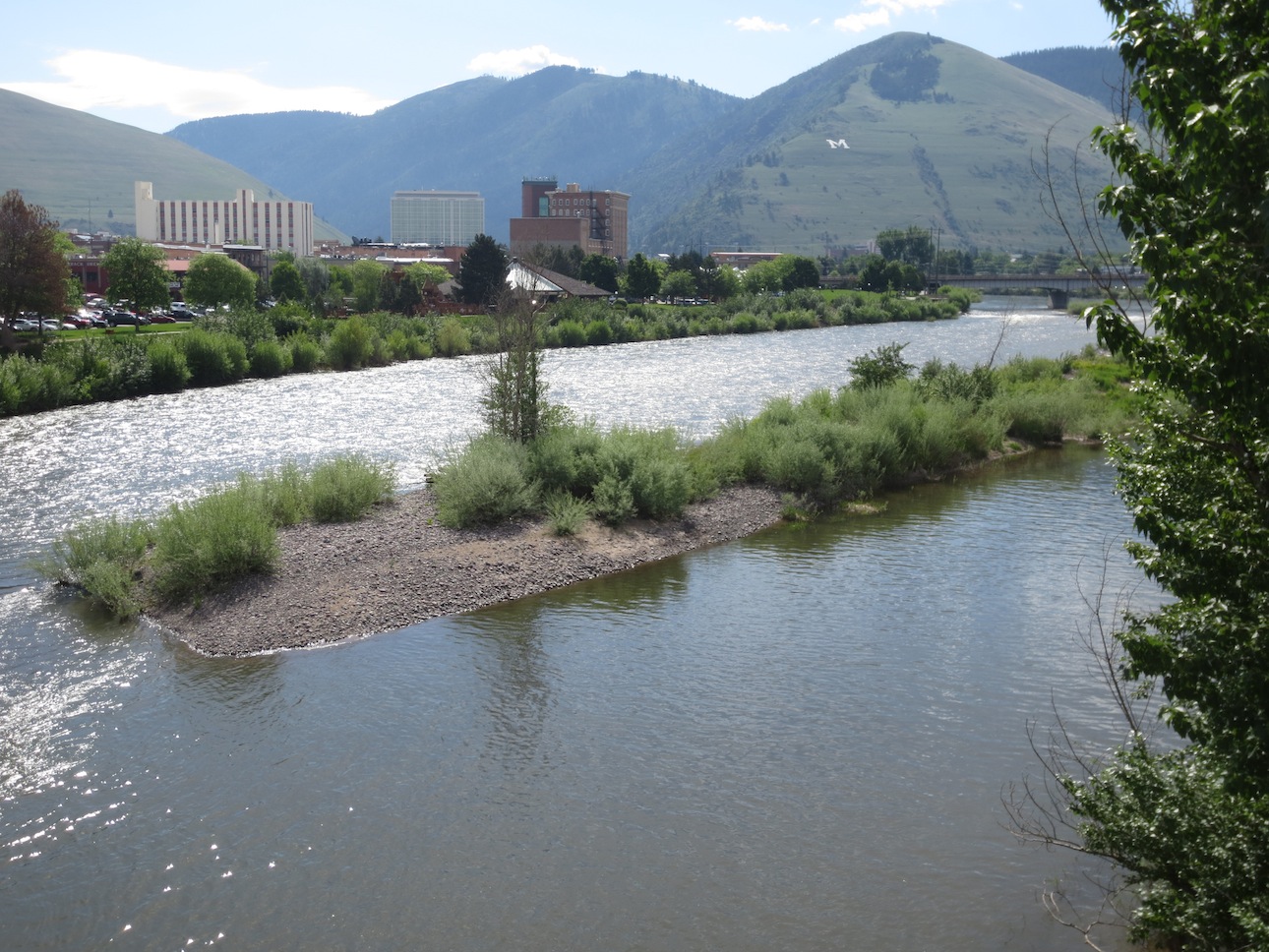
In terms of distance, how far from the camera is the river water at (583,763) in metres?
9.33

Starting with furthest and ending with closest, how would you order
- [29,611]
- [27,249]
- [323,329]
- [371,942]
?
[323,329] < [27,249] < [29,611] < [371,942]

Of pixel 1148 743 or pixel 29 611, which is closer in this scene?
pixel 1148 743

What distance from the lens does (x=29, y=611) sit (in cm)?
1667

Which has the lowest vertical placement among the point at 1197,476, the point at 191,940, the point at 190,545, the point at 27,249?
the point at 191,940

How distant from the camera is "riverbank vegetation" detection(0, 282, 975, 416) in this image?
42156 millimetres

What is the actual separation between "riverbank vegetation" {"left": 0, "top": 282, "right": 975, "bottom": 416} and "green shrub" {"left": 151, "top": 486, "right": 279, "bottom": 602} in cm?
843

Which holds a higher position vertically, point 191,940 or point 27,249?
point 27,249

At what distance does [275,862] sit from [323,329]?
54.4 metres

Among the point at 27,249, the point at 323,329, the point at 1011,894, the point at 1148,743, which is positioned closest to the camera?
the point at 1011,894

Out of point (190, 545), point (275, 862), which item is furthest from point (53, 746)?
point (190, 545)

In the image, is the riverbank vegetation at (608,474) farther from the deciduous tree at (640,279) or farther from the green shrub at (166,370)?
the deciduous tree at (640,279)

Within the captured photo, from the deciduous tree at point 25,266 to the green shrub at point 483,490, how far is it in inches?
1439

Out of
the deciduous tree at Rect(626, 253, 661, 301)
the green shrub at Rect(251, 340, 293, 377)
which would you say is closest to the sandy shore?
the green shrub at Rect(251, 340, 293, 377)

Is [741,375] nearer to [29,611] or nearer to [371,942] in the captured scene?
[29,611]
